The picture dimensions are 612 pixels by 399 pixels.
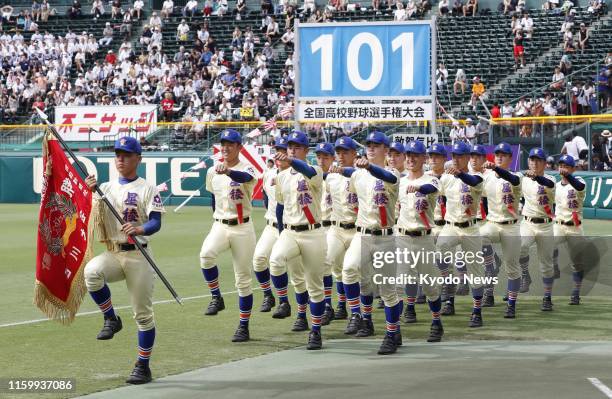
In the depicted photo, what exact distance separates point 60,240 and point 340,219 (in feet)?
12.4

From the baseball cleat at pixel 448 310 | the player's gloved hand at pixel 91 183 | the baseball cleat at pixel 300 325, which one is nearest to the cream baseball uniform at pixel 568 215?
the baseball cleat at pixel 448 310

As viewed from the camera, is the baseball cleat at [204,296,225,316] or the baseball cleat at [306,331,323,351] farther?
the baseball cleat at [204,296,225,316]

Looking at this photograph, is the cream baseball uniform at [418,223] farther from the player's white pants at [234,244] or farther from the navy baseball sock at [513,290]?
the navy baseball sock at [513,290]

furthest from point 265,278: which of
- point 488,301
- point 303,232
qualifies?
point 488,301

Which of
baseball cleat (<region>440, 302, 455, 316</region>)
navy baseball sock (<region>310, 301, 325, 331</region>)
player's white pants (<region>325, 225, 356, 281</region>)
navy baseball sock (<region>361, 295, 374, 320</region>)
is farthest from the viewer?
baseball cleat (<region>440, 302, 455, 316</region>)

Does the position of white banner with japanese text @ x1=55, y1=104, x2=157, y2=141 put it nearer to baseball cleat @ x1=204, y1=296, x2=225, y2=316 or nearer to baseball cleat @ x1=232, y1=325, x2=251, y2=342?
baseball cleat @ x1=204, y1=296, x2=225, y2=316

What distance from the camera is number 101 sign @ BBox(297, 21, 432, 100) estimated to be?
1894 centimetres

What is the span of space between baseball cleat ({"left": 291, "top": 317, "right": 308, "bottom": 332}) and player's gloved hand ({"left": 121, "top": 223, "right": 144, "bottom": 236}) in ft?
11.0

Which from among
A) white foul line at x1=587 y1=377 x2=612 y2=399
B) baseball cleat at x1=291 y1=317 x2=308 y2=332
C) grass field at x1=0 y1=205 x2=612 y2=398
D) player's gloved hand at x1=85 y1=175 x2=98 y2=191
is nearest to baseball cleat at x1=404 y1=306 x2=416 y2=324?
grass field at x1=0 y1=205 x2=612 y2=398

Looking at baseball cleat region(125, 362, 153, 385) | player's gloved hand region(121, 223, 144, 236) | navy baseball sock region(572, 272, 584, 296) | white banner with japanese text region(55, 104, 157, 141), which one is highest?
white banner with japanese text region(55, 104, 157, 141)

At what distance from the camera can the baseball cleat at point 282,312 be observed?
516 inches

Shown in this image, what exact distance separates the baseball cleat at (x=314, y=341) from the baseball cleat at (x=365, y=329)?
3.02 feet

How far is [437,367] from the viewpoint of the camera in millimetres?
10094

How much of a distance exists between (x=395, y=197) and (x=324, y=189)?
6.63ft
